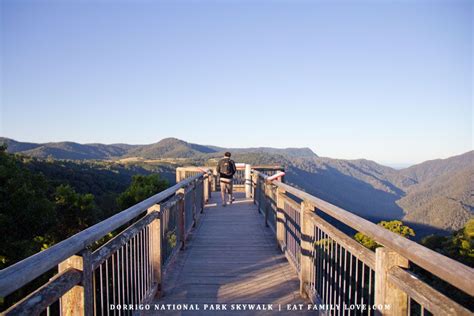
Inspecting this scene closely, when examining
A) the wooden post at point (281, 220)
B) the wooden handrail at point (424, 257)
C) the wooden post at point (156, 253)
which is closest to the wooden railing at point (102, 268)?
the wooden post at point (156, 253)

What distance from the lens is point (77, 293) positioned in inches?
73.1

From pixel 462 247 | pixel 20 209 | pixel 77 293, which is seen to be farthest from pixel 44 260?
pixel 462 247

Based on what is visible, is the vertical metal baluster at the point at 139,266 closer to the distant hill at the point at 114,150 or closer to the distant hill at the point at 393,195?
the distant hill at the point at 393,195

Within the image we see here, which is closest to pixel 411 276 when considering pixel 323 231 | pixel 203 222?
pixel 323 231

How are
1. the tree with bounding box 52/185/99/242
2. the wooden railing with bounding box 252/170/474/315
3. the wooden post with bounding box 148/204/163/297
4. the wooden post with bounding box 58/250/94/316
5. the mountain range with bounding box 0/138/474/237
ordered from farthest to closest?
the mountain range with bounding box 0/138/474/237
the tree with bounding box 52/185/99/242
the wooden post with bounding box 148/204/163/297
the wooden post with bounding box 58/250/94/316
the wooden railing with bounding box 252/170/474/315

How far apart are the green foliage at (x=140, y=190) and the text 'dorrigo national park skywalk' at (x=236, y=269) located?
172 inches

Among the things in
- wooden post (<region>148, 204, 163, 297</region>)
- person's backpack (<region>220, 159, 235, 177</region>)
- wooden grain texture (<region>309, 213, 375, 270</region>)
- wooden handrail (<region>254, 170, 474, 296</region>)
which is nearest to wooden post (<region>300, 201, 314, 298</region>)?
wooden grain texture (<region>309, 213, 375, 270</region>)

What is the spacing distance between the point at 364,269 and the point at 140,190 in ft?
33.8

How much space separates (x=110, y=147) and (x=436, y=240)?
15184 cm

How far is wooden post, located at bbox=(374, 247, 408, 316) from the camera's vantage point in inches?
74.9

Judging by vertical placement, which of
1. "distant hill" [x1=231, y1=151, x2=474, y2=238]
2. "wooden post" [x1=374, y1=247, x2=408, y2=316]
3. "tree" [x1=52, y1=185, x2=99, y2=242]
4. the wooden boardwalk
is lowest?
"distant hill" [x1=231, y1=151, x2=474, y2=238]

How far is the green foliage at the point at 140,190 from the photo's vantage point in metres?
11.6

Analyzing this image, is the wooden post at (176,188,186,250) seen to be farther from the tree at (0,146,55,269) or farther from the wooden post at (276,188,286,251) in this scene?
the tree at (0,146,55,269)

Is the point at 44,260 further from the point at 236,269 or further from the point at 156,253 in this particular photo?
the point at 236,269
